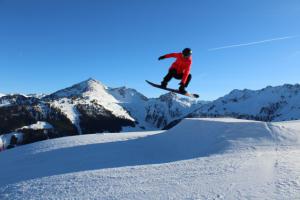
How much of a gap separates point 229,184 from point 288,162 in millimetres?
6764

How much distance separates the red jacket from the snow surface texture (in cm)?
804

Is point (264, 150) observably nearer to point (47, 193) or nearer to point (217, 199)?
point (217, 199)

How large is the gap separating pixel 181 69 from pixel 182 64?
50 centimetres

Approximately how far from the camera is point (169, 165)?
1208 inches

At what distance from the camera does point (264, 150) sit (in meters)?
33.2

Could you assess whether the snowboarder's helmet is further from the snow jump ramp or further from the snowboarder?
the snow jump ramp

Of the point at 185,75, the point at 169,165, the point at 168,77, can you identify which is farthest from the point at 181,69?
the point at 169,165

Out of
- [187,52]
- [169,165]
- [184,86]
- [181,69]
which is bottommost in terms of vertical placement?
[169,165]

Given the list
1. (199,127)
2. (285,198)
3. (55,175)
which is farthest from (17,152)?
(285,198)

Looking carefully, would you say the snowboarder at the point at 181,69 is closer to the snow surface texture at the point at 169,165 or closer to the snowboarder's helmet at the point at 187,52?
the snowboarder's helmet at the point at 187,52

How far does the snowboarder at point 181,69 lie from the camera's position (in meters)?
19.6

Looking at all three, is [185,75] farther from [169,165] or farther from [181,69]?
[169,165]

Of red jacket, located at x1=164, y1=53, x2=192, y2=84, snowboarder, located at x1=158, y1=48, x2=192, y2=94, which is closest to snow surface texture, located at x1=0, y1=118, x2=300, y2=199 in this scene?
snowboarder, located at x1=158, y1=48, x2=192, y2=94

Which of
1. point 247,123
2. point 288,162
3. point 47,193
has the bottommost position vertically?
point 47,193
